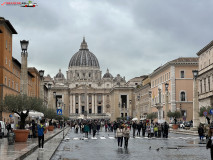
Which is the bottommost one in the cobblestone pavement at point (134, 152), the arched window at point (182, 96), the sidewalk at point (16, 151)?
the cobblestone pavement at point (134, 152)

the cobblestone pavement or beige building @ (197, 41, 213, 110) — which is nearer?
the cobblestone pavement

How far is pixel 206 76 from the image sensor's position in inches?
2463

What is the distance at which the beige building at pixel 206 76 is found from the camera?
59797 mm

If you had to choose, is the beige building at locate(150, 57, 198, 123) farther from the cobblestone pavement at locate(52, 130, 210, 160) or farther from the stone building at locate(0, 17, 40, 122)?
the cobblestone pavement at locate(52, 130, 210, 160)

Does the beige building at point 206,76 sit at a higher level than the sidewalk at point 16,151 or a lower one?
higher

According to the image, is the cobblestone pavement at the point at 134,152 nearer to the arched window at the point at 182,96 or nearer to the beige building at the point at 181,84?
the beige building at the point at 181,84

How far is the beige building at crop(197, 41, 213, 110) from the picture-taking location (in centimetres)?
5980

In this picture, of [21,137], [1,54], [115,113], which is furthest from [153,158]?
[115,113]

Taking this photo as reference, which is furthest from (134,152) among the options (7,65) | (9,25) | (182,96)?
(182,96)

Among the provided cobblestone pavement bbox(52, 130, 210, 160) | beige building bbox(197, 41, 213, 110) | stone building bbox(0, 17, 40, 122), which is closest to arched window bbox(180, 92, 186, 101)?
beige building bbox(197, 41, 213, 110)

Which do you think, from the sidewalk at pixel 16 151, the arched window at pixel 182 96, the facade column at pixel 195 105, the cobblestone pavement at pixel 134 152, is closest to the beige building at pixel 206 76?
the facade column at pixel 195 105

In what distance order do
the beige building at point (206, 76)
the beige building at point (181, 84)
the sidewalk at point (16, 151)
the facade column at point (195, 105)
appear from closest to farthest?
the sidewalk at point (16, 151) → the facade column at point (195, 105) → the beige building at point (206, 76) → the beige building at point (181, 84)

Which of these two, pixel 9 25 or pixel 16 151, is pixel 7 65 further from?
pixel 16 151

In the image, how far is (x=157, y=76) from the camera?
9831 cm
